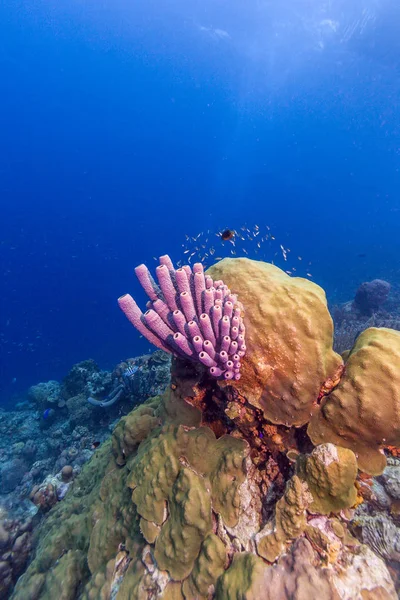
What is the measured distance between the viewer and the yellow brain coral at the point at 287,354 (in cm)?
261

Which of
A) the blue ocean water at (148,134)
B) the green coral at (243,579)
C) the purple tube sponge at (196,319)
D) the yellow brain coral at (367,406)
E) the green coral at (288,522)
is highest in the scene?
the blue ocean water at (148,134)

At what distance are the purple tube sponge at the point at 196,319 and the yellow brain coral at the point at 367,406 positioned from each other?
2.99 feet

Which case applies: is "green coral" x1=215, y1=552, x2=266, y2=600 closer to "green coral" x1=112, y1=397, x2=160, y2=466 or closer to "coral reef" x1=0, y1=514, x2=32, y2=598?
"green coral" x1=112, y1=397, x2=160, y2=466

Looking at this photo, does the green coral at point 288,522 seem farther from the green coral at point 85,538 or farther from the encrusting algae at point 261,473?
the green coral at point 85,538

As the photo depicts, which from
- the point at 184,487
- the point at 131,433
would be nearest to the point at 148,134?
the point at 131,433

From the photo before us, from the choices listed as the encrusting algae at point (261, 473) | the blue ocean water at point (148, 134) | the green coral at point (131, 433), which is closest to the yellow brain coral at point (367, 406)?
the encrusting algae at point (261, 473)

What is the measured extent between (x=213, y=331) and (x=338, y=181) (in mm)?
191149

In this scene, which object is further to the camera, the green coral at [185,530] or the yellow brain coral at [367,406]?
the green coral at [185,530]

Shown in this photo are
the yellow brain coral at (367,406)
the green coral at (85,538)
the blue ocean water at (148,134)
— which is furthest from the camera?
the blue ocean water at (148,134)

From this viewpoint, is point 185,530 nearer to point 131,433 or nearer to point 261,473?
point 261,473

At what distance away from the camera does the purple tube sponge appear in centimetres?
255

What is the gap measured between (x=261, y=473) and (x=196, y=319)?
167 centimetres

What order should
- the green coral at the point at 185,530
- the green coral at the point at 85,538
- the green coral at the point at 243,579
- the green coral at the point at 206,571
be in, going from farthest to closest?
the green coral at the point at 85,538, the green coral at the point at 185,530, the green coral at the point at 206,571, the green coral at the point at 243,579

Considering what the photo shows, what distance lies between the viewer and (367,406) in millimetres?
2348
